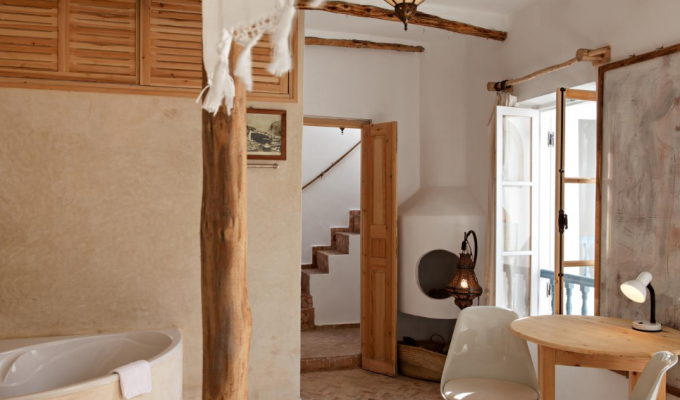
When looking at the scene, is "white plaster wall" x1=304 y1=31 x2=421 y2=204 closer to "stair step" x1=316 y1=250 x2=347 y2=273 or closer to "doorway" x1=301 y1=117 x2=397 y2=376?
"doorway" x1=301 y1=117 x2=397 y2=376

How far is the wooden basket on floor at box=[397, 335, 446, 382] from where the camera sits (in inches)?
186

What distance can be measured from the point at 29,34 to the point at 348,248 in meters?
4.04

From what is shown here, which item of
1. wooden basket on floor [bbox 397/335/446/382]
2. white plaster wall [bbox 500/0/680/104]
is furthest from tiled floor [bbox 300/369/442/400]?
white plaster wall [bbox 500/0/680/104]

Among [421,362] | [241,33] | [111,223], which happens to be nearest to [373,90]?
[421,362]

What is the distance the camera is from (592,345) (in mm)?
2598

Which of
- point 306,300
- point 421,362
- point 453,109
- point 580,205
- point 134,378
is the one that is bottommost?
point 421,362

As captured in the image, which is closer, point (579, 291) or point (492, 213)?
point (492, 213)

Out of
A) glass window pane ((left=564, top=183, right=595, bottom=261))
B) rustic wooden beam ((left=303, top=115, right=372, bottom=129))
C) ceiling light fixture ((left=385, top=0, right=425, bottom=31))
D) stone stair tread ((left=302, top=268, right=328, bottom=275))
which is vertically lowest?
stone stair tread ((left=302, top=268, right=328, bottom=275))

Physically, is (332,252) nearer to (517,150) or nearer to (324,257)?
(324,257)

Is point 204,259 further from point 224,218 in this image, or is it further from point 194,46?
point 194,46

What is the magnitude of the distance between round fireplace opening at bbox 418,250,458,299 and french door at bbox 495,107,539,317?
1071 millimetres

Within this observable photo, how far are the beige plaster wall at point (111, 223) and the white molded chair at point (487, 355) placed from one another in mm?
1266

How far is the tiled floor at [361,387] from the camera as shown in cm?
437

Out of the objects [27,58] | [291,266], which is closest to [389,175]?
[291,266]
